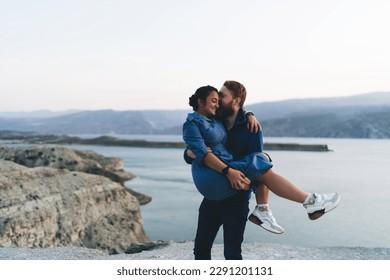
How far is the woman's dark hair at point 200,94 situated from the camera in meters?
3.50

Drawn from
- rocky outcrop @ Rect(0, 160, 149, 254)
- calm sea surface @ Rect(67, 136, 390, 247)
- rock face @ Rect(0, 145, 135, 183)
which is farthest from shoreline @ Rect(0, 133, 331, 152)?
rocky outcrop @ Rect(0, 160, 149, 254)

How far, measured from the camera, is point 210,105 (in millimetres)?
3494

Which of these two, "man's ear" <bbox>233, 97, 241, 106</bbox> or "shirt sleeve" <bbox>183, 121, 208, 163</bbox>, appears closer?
"shirt sleeve" <bbox>183, 121, 208, 163</bbox>

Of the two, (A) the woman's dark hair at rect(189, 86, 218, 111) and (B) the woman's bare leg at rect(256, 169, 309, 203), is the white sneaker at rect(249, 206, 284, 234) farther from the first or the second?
(A) the woman's dark hair at rect(189, 86, 218, 111)

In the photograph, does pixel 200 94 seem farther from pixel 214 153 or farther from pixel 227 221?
pixel 227 221

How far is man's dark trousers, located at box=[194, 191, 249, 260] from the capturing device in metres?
3.58

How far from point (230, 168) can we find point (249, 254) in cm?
432

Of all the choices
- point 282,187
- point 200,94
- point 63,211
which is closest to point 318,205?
point 282,187

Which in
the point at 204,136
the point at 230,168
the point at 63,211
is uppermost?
the point at 204,136

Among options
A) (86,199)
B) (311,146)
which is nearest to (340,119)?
(311,146)

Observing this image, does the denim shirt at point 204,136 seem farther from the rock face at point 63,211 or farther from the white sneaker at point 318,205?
the rock face at point 63,211

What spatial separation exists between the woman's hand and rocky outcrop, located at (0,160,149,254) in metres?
9.46

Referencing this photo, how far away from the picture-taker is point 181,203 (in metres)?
36.8

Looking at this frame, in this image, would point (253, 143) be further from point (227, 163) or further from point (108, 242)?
point (108, 242)
